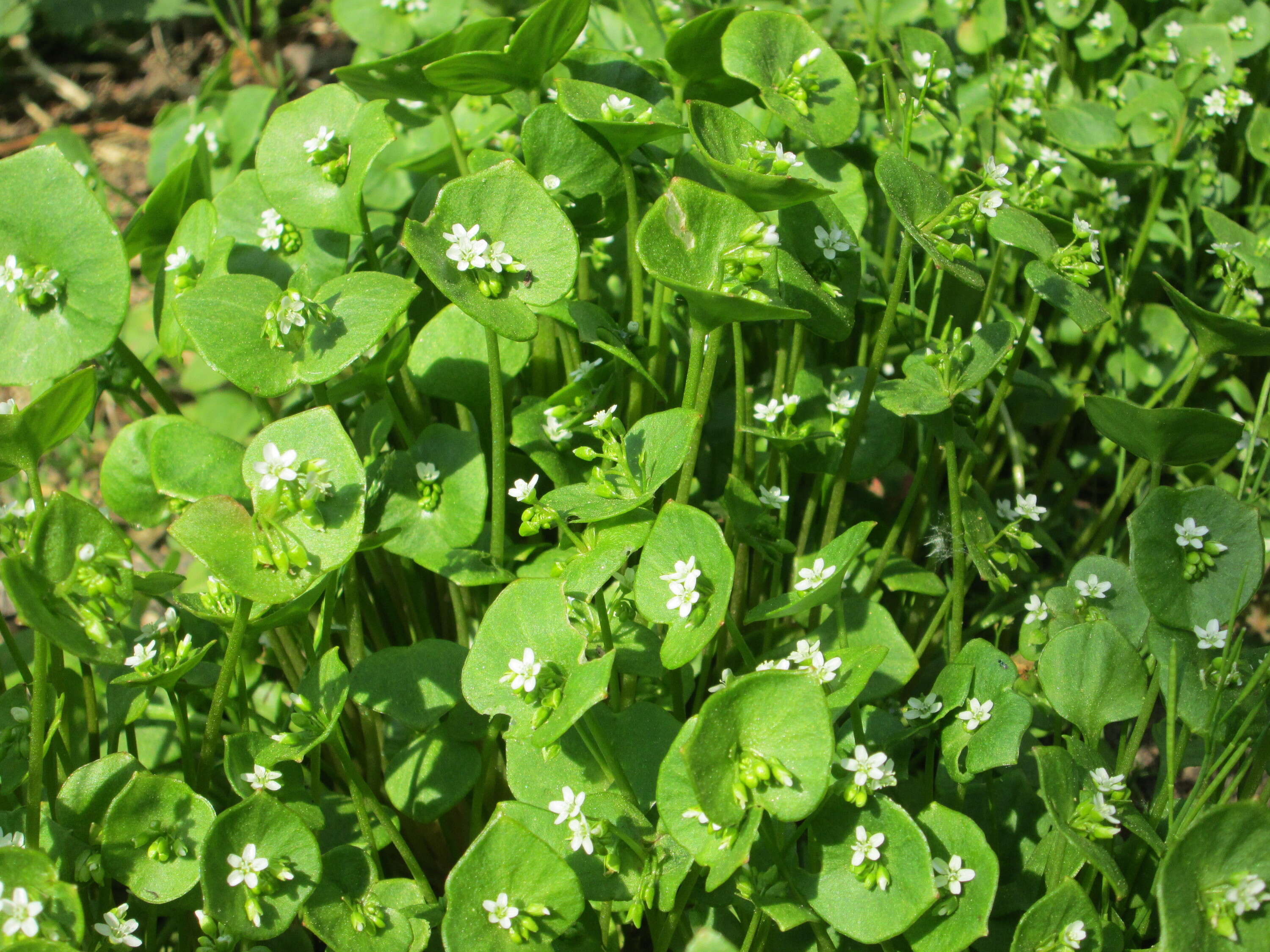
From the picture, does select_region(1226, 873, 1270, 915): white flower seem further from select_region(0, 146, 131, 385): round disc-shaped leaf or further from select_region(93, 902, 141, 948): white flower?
select_region(0, 146, 131, 385): round disc-shaped leaf

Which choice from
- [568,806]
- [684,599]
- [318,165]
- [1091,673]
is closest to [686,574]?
[684,599]

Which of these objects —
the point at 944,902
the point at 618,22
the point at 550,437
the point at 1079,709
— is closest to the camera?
the point at 944,902

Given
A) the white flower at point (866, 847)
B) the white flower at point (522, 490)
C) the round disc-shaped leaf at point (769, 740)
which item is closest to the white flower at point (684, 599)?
the round disc-shaped leaf at point (769, 740)

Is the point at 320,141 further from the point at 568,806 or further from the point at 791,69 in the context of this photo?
the point at 568,806

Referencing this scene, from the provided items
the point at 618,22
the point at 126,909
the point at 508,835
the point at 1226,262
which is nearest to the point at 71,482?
the point at 126,909

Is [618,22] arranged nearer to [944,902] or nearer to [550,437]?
[550,437]

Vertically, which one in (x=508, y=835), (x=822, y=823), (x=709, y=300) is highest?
(x=709, y=300)

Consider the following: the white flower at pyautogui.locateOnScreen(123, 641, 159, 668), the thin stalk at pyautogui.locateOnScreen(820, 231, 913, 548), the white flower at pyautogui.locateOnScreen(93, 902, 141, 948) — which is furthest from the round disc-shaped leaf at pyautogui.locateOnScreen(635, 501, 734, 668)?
the white flower at pyautogui.locateOnScreen(93, 902, 141, 948)
